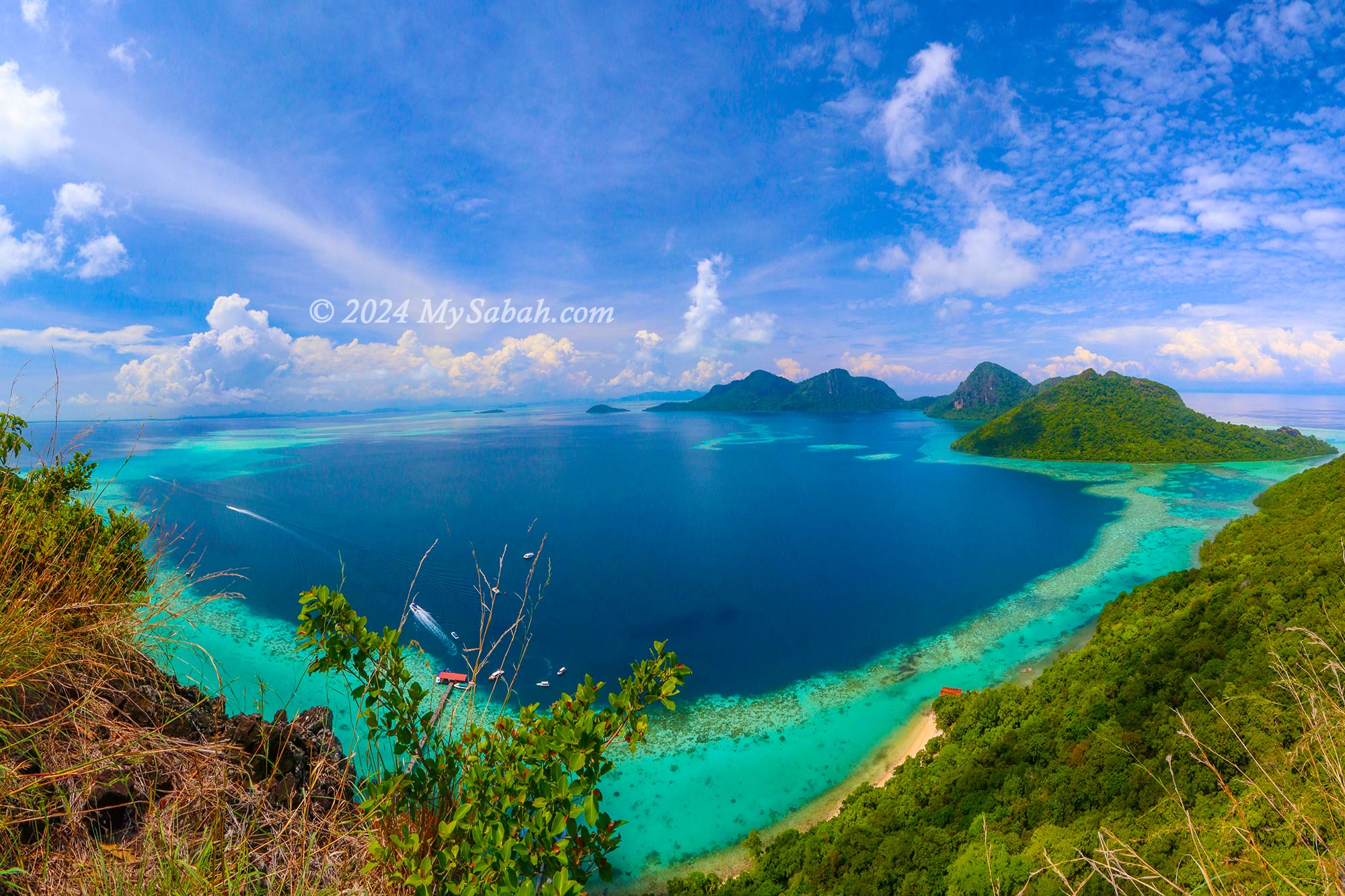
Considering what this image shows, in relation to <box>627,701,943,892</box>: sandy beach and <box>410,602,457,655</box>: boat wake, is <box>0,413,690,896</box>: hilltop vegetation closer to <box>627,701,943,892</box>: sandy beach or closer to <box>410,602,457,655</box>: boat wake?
<box>627,701,943,892</box>: sandy beach

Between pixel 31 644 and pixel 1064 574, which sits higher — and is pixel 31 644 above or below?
above

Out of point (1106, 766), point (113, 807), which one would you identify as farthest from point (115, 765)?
point (1106, 766)

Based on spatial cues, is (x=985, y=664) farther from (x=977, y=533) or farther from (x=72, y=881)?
(x=72, y=881)

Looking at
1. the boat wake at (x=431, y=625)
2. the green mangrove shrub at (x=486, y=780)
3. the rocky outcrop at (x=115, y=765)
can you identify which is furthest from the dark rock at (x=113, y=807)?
the boat wake at (x=431, y=625)

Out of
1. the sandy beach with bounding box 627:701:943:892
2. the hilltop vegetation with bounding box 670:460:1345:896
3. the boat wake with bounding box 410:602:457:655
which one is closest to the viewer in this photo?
the hilltop vegetation with bounding box 670:460:1345:896

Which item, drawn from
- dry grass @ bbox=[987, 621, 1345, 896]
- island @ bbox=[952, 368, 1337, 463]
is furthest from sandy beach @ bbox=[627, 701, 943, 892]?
island @ bbox=[952, 368, 1337, 463]

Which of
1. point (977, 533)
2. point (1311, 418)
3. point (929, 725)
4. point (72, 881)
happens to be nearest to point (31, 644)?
point (72, 881)
